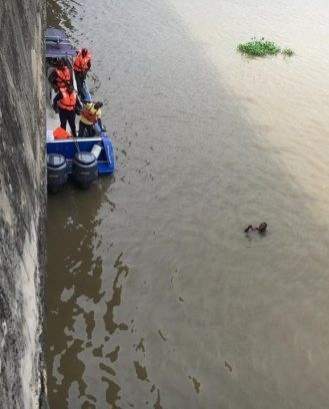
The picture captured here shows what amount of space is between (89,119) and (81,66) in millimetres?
3028

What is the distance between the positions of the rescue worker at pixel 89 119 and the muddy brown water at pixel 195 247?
1.06m

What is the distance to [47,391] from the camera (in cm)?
685

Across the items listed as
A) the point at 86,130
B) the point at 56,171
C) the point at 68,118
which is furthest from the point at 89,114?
the point at 56,171

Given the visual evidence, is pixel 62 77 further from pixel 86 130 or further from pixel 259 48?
pixel 259 48

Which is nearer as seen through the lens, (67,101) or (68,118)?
(67,101)

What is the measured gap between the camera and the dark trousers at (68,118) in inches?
448

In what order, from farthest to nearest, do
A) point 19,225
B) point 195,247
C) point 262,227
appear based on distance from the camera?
point 262,227
point 195,247
point 19,225

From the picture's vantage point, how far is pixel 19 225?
5.71 metres

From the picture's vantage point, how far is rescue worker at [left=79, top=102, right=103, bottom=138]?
11008mm

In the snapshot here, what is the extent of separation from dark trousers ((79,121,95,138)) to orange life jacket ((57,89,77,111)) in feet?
1.47

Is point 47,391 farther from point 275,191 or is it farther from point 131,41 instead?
point 131,41

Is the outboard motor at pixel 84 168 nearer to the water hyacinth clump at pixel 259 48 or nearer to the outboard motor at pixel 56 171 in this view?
the outboard motor at pixel 56 171

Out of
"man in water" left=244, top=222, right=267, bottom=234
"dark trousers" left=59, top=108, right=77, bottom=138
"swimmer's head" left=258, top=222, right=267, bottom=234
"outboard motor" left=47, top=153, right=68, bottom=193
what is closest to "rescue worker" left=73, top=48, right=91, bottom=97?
"dark trousers" left=59, top=108, right=77, bottom=138

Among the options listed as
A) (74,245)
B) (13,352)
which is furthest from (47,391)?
(74,245)
